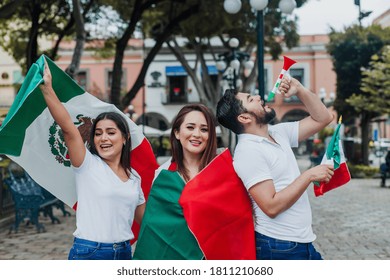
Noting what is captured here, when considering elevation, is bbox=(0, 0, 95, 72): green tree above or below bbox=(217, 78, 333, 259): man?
above

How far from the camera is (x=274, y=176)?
289cm

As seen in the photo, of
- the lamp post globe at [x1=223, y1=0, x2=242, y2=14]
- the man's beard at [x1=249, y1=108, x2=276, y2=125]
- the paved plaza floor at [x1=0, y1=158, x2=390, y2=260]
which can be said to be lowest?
the paved plaza floor at [x1=0, y1=158, x2=390, y2=260]

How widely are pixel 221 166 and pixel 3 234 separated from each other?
24.9 feet

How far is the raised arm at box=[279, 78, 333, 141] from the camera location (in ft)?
10.3

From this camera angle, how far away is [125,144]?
10.9ft

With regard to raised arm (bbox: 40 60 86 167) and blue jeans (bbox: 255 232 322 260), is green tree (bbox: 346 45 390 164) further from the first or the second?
raised arm (bbox: 40 60 86 167)

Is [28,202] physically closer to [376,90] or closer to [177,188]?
[177,188]

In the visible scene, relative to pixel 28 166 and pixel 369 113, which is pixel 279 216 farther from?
pixel 369 113

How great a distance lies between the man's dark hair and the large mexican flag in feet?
2.07

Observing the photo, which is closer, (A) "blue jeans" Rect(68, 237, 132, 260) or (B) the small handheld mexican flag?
(B) the small handheld mexican flag

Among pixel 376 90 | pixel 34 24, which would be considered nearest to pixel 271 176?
pixel 34 24

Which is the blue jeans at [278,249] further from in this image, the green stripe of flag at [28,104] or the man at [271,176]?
the green stripe of flag at [28,104]

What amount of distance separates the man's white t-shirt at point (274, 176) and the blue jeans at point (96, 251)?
715 mm

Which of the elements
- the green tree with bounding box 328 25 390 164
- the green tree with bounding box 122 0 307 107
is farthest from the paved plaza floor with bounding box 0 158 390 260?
the green tree with bounding box 328 25 390 164
